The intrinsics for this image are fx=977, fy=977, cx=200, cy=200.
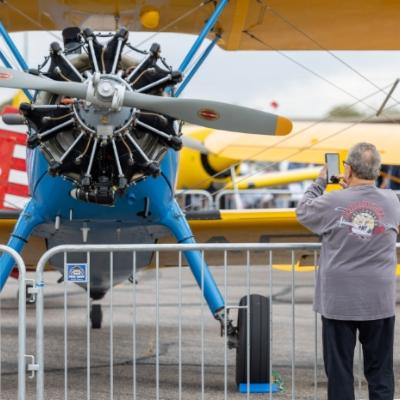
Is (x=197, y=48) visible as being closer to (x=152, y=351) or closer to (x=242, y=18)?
(x=242, y=18)

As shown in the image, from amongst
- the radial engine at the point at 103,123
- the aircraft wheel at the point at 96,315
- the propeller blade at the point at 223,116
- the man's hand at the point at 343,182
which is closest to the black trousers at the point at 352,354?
the man's hand at the point at 343,182

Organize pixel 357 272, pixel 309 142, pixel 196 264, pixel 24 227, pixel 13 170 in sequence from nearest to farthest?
1. pixel 357 272
2. pixel 196 264
3. pixel 24 227
4. pixel 13 170
5. pixel 309 142

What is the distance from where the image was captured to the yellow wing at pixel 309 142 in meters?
16.1

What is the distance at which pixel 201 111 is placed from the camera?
5590 millimetres

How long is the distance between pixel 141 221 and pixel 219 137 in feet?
46.4

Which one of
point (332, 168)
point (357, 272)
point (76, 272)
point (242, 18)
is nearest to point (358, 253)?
point (357, 272)

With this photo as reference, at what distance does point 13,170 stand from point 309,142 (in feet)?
29.9

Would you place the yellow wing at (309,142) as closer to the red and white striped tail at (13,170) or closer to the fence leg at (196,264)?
the red and white striped tail at (13,170)

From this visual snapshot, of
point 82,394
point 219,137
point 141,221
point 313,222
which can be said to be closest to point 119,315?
point 141,221

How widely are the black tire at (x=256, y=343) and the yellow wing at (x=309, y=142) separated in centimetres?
925

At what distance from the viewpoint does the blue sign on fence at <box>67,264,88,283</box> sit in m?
4.84

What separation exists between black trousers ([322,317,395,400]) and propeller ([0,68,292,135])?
57.7 inches

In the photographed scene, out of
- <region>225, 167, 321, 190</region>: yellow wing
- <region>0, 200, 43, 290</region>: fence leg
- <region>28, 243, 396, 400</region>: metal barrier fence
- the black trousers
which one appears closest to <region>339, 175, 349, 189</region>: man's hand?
<region>28, 243, 396, 400</region>: metal barrier fence

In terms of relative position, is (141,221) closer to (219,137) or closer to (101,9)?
(101,9)
